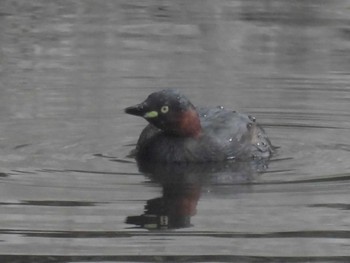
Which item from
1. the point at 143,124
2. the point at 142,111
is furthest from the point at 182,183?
the point at 143,124

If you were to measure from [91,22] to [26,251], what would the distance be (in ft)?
27.5

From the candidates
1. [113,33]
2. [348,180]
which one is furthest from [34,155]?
[113,33]

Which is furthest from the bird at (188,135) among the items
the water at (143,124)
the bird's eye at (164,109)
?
Answer: the water at (143,124)

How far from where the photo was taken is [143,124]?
12906 millimetres

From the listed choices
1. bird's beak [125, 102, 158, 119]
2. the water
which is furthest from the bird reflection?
bird's beak [125, 102, 158, 119]

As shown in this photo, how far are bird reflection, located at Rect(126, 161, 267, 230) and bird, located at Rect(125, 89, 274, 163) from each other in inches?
3.7

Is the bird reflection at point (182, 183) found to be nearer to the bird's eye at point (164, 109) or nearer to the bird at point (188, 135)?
the bird at point (188, 135)

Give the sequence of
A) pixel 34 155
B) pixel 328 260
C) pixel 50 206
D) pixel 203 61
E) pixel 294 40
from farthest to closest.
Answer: pixel 294 40, pixel 203 61, pixel 34 155, pixel 50 206, pixel 328 260

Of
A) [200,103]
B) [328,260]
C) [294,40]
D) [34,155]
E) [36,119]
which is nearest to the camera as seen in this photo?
[328,260]

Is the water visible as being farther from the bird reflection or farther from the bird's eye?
the bird's eye

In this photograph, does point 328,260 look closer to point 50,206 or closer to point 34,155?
point 50,206

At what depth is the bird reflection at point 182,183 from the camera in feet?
32.1

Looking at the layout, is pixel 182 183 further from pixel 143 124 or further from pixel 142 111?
pixel 143 124

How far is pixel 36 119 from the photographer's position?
12.6m
